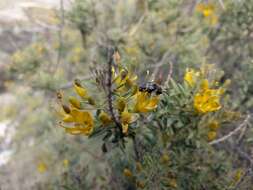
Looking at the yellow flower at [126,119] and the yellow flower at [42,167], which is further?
the yellow flower at [42,167]

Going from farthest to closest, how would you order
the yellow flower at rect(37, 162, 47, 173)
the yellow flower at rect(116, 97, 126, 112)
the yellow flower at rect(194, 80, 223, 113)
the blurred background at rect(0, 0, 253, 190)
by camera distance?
the yellow flower at rect(37, 162, 47, 173) → the blurred background at rect(0, 0, 253, 190) → the yellow flower at rect(194, 80, 223, 113) → the yellow flower at rect(116, 97, 126, 112)

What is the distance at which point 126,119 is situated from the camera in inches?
61.4

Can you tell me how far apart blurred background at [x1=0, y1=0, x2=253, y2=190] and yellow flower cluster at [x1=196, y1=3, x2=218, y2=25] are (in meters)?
0.01

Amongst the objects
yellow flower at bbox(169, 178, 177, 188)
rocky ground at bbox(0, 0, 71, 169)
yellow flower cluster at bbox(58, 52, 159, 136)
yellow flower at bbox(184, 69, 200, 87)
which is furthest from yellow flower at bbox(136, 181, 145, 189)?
rocky ground at bbox(0, 0, 71, 169)

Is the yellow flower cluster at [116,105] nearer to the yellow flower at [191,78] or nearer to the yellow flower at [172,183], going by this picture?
the yellow flower at [191,78]

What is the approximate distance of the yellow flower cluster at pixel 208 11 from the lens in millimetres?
3713

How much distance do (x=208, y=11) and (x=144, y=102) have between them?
246cm

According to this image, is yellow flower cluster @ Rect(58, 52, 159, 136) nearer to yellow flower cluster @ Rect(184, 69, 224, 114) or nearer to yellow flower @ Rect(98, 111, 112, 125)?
yellow flower @ Rect(98, 111, 112, 125)

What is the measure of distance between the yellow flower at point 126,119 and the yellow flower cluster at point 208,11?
2440mm

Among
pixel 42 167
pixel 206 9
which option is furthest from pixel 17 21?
pixel 206 9

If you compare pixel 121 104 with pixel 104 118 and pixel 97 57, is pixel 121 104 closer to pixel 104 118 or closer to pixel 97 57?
pixel 104 118

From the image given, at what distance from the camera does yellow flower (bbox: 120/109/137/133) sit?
1.53 metres

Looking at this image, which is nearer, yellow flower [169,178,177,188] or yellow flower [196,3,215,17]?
yellow flower [169,178,177,188]

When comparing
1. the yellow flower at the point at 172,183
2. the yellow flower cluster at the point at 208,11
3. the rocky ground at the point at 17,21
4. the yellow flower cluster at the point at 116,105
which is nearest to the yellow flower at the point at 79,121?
the yellow flower cluster at the point at 116,105
